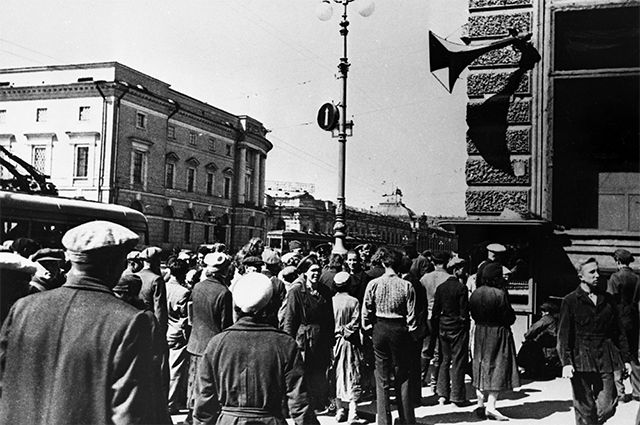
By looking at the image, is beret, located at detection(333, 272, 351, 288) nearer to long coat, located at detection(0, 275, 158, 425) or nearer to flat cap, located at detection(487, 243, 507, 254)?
flat cap, located at detection(487, 243, 507, 254)

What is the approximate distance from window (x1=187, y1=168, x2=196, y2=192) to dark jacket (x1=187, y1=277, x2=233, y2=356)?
4739 centimetres

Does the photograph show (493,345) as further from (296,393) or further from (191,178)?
(191,178)

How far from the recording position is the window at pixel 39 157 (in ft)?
143

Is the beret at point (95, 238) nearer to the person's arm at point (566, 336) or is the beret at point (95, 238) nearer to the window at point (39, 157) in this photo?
the person's arm at point (566, 336)

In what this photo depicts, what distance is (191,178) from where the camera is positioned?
53250 millimetres

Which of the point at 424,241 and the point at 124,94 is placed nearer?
the point at 124,94

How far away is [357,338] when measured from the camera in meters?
7.11

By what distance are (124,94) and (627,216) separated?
39.1 metres

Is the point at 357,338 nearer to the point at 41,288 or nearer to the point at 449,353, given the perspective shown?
the point at 449,353

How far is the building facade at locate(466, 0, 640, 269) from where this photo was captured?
861 cm

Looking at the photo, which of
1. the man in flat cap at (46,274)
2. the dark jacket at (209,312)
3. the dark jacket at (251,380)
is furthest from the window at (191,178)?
the dark jacket at (251,380)

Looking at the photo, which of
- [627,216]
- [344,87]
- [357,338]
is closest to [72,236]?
[357,338]

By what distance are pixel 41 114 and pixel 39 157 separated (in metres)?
3.22

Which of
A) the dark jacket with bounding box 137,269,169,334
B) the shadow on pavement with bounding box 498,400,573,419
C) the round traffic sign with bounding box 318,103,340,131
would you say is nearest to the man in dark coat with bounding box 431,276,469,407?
the shadow on pavement with bounding box 498,400,573,419
